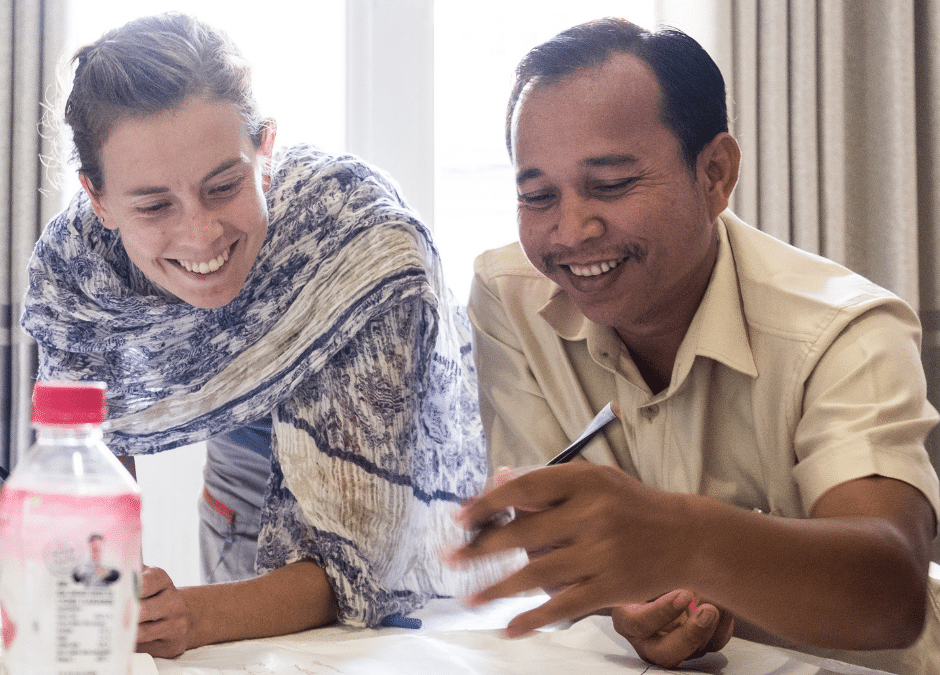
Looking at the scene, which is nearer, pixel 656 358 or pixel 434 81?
pixel 656 358

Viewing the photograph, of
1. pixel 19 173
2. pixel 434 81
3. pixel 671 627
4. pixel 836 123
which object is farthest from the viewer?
pixel 434 81

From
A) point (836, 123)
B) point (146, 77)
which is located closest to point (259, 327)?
point (146, 77)

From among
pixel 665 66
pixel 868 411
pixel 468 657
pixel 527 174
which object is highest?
pixel 665 66

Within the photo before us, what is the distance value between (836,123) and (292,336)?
5.27ft

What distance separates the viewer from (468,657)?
34.3 inches

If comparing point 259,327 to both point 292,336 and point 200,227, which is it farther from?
point 200,227

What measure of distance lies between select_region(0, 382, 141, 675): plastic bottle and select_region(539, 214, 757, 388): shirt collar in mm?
633

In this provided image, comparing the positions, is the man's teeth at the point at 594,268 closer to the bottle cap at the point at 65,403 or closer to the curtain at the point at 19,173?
the bottle cap at the point at 65,403

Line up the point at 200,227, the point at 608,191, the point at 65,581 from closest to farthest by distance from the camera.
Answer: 1. the point at 65,581
2. the point at 608,191
3. the point at 200,227

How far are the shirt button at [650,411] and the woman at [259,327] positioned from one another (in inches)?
10.8

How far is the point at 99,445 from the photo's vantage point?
0.64 m

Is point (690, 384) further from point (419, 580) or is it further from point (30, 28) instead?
point (30, 28)

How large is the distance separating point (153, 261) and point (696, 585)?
775mm

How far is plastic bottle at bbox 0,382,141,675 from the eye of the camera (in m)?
0.56
